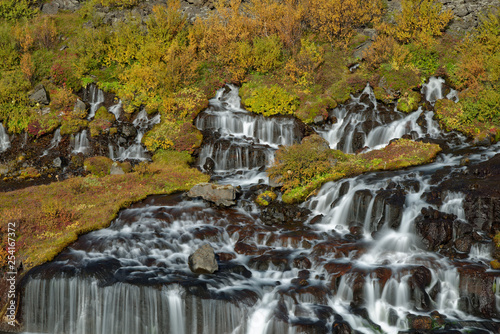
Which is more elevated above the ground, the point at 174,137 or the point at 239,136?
the point at 239,136

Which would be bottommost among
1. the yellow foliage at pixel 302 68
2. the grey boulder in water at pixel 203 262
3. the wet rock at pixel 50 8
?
the grey boulder in water at pixel 203 262

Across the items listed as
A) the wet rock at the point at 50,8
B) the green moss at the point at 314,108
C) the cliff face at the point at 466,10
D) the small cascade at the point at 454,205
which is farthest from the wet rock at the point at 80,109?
the cliff face at the point at 466,10

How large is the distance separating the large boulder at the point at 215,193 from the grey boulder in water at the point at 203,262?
4.29m

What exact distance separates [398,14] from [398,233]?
19.5 meters

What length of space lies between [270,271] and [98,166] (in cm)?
1269

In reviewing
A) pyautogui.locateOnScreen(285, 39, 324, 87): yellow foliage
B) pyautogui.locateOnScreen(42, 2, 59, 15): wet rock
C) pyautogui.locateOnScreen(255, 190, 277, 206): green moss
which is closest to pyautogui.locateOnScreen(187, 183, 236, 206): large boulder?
pyautogui.locateOnScreen(255, 190, 277, 206): green moss

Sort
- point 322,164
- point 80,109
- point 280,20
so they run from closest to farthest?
point 322,164 → point 80,109 → point 280,20

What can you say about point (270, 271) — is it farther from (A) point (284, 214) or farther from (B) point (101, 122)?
(B) point (101, 122)

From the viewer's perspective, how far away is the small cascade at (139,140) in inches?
890

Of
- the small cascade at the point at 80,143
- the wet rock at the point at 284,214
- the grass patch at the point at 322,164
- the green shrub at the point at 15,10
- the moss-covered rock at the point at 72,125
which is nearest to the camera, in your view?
the wet rock at the point at 284,214

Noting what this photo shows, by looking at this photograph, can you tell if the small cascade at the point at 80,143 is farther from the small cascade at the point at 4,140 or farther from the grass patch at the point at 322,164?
the grass patch at the point at 322,164

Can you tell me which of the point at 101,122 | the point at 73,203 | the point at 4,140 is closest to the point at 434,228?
the point at 73,203

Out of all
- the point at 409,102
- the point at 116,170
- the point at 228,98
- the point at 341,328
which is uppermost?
the point at 228,98

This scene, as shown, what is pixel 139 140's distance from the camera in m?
23.3
